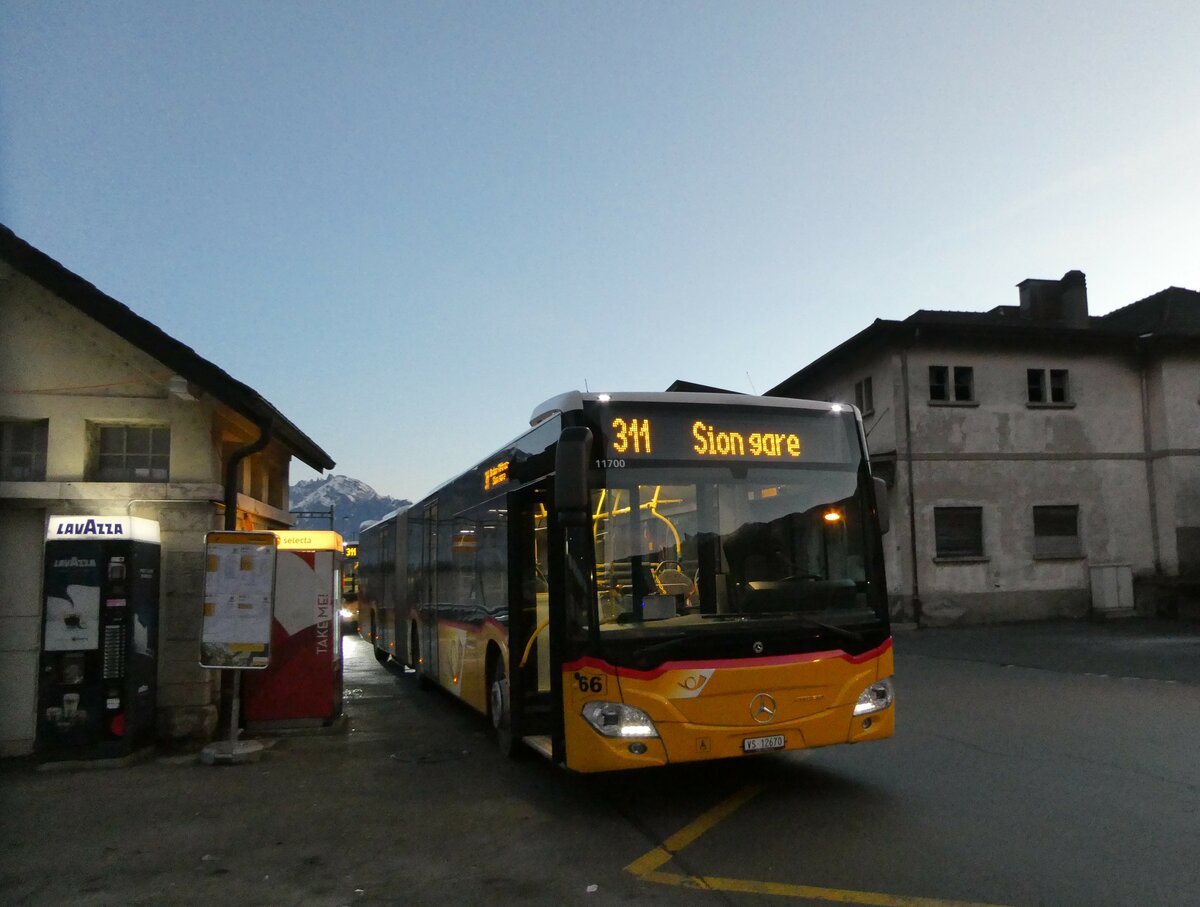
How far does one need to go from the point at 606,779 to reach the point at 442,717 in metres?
4.34

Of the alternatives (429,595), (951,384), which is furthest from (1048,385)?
(429,595)

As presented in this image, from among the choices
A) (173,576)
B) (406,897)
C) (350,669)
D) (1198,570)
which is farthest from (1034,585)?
(406,897)

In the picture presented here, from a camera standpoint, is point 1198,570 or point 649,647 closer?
point 649,647

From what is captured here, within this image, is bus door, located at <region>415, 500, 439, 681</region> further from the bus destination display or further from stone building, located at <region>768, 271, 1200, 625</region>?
stone building, located at <region>768, 271, 1200, 625</region>

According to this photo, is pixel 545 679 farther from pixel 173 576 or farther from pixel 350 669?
pixel 350 669

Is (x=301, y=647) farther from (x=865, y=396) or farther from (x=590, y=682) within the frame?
(x=865, y=396)

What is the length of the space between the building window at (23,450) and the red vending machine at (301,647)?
8.11 ft

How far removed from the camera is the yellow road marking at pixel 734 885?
475 centimetres

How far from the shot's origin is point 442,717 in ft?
38.8

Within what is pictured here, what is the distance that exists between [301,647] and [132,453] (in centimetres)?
277

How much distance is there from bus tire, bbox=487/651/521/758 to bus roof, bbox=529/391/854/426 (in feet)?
8.54

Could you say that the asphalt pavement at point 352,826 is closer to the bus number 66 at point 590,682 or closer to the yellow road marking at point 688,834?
the yellow road marking at point 688,834

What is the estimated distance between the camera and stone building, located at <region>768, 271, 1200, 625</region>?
2392 centimetres

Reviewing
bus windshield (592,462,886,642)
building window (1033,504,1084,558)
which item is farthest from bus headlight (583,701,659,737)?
building window (1033,504,1084,558)
